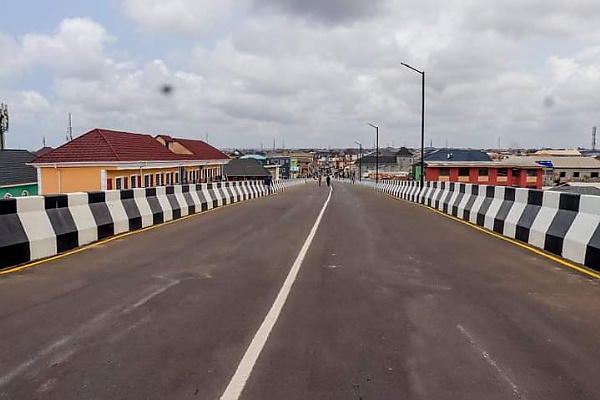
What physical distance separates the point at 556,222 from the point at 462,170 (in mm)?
80740

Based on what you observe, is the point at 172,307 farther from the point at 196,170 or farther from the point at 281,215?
the point at 196,170

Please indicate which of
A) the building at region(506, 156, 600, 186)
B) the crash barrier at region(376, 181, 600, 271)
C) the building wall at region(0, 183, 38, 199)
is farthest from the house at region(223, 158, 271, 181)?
the crash barrier at region(376, 181, 600, 271)

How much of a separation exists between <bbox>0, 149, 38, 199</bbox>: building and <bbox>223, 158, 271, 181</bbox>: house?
147ft

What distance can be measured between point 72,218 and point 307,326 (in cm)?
687

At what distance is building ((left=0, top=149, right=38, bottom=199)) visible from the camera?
4188 cm

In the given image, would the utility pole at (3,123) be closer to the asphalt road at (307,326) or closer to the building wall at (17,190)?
the building wall at (17,190)

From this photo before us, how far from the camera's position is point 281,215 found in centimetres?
1761

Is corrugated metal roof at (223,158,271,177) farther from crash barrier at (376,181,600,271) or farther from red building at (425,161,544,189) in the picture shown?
crash barrier at (376,181,600,271)

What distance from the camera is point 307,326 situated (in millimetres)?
5234

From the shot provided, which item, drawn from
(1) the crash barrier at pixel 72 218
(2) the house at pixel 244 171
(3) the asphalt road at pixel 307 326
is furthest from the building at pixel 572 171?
(3) the asphalt road at pixel 307 326

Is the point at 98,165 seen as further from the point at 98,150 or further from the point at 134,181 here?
the point at 134,181

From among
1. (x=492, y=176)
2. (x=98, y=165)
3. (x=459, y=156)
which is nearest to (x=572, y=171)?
(x=492, y=176)

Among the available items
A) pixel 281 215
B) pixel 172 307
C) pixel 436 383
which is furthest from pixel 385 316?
pixel 281 215

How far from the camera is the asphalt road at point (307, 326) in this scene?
3914 millimetres
